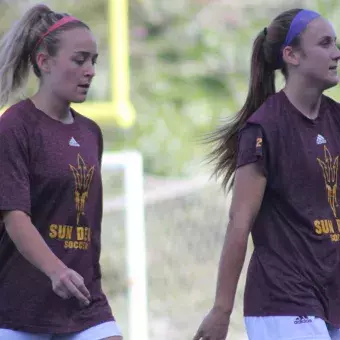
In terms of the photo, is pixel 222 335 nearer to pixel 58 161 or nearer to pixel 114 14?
pixel 58 161

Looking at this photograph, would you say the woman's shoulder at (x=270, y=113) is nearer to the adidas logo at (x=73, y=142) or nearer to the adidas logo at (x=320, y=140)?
the adidas logo at (x=320, y=140)

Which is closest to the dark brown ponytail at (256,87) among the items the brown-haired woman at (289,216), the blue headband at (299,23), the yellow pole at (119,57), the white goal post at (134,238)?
the blue headband at (299,23)

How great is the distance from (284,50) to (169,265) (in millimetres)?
4442

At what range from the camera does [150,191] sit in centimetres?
827

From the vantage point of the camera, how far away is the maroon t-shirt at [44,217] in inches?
141

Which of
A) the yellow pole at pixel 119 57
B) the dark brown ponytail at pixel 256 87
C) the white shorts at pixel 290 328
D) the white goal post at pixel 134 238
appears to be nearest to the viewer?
the white shorts at pixel 290 328

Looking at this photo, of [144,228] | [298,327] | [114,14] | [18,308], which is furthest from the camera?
[144,228]

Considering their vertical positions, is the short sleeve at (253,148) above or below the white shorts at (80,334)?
above

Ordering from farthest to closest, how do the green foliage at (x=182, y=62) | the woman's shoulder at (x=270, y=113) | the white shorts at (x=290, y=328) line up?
the green foliage at (x=182, y=62) < the woman's shoulder at (x=270, y=113) < the white shorts at (x=290, y=328)

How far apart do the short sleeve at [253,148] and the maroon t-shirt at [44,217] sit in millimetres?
537

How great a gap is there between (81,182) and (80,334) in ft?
1.61

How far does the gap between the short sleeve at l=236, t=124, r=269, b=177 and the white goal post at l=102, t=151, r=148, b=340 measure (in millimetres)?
3764

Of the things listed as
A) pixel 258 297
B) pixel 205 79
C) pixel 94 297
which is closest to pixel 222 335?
pixel 258 297

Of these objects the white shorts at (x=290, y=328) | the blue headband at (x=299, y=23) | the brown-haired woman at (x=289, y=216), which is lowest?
the white shorts at (x=290, y=328)
